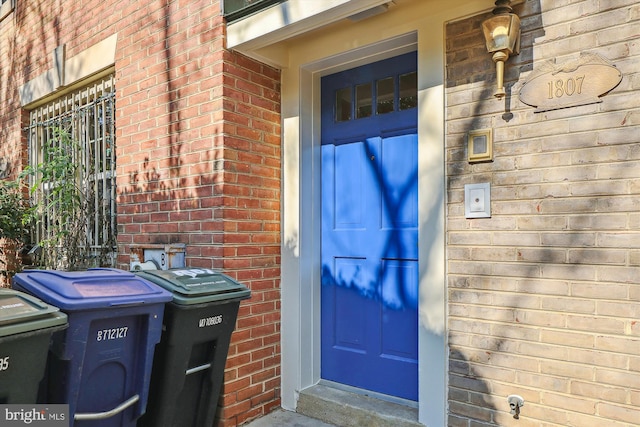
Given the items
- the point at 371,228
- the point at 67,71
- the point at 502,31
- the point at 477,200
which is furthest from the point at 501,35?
the point at 67,71

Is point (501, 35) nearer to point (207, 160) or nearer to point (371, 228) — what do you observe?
point (371, 228)

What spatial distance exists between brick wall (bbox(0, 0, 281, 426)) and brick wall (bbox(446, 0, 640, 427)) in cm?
142

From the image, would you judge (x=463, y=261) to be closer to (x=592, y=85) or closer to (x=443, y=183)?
(x=443, y=183)

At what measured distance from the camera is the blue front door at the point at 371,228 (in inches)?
127

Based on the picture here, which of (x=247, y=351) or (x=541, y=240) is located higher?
(x=541, y=240)

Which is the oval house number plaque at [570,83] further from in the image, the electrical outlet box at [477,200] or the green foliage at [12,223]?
the green foliage at [12,223]

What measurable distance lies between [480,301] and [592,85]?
4.18 ft

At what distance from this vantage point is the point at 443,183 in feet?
9.24

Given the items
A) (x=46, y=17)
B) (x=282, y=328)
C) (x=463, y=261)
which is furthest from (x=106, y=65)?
(x=463, y=261)

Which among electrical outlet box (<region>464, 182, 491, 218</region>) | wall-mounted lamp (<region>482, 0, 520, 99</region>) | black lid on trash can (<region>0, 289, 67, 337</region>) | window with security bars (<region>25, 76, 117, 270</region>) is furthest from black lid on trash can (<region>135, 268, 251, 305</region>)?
window with security bars (<region>25, 76, 117, 270</region>)

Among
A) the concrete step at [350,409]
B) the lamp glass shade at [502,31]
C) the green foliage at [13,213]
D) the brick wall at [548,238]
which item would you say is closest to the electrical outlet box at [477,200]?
the brick wall at [548,238]

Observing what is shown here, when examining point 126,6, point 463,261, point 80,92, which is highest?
point 126,6

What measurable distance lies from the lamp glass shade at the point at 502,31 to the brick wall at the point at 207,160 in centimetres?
171

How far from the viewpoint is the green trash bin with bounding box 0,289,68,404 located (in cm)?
171
